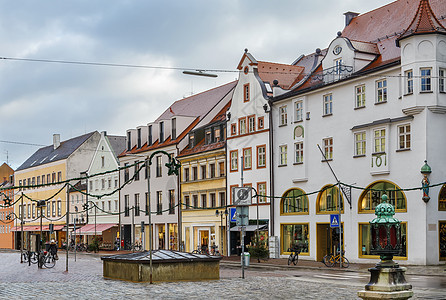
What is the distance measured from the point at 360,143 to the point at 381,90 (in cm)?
351

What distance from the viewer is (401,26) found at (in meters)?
44.7

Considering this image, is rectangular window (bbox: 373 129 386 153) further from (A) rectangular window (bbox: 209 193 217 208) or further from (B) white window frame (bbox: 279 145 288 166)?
(A) rectangular window (bbox: 209 193 217 208)

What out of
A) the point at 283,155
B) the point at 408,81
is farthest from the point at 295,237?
the point at 408,81

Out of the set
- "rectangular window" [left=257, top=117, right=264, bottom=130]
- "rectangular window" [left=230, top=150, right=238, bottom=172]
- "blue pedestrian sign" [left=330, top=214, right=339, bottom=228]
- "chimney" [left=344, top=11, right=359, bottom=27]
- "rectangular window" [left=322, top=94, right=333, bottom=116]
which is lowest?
"blue pedestrian sign" [left=330, top=214, right=339, bottom=228]

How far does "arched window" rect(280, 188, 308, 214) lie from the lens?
4731cm

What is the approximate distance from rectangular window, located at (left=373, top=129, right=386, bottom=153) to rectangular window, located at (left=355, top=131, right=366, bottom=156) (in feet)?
3.48

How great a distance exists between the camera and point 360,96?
42.7 m

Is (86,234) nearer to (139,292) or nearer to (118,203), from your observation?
(118,203)

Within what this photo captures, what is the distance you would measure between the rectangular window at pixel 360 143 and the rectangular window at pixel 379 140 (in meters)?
1.06

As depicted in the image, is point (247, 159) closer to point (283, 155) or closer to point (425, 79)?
point (283, 155)

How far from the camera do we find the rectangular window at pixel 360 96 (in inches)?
1672

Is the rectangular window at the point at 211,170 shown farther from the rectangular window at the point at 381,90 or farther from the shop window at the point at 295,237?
the rectangular window at the point at 381,90

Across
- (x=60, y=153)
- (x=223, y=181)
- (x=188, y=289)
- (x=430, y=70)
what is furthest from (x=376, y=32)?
(x=60, y=153)

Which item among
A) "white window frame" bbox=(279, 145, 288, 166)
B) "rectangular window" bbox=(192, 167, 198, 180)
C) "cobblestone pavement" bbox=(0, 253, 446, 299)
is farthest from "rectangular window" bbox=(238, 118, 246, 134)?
"cobblestone pavement" bbox=(0, 253, 446, 299)
